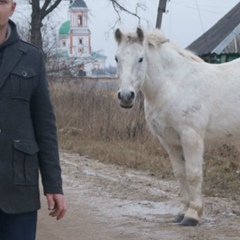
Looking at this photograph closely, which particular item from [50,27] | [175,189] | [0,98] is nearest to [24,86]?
[0,98]

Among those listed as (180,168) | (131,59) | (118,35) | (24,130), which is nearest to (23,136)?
(24,130)

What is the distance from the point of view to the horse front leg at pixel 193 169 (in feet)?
25.1

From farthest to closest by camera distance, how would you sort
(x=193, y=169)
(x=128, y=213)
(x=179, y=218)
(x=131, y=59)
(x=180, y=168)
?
(x=128, y=213), (x=180, y=168), (x=179, y=218), (x=193, y=169), (x=131, y=59)

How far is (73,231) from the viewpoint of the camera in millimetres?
7340

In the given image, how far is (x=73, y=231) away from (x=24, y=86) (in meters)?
4.25

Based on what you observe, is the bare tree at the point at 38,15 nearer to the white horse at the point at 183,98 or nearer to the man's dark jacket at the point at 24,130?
the white horse at the point at 183,98

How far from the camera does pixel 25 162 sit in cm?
333

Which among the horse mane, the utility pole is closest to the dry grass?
the horse mane

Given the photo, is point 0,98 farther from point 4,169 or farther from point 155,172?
point 155,172

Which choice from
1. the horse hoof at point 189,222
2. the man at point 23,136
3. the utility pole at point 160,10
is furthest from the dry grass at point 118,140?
the man at point 23,136

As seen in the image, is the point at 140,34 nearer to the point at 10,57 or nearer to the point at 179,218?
the point at 179,218

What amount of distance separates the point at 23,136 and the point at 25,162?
134 mm

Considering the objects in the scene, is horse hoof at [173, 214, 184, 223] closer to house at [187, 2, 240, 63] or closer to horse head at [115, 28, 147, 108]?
horse head at [115, 28, 147, 108]

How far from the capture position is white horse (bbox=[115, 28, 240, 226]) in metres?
7.63
